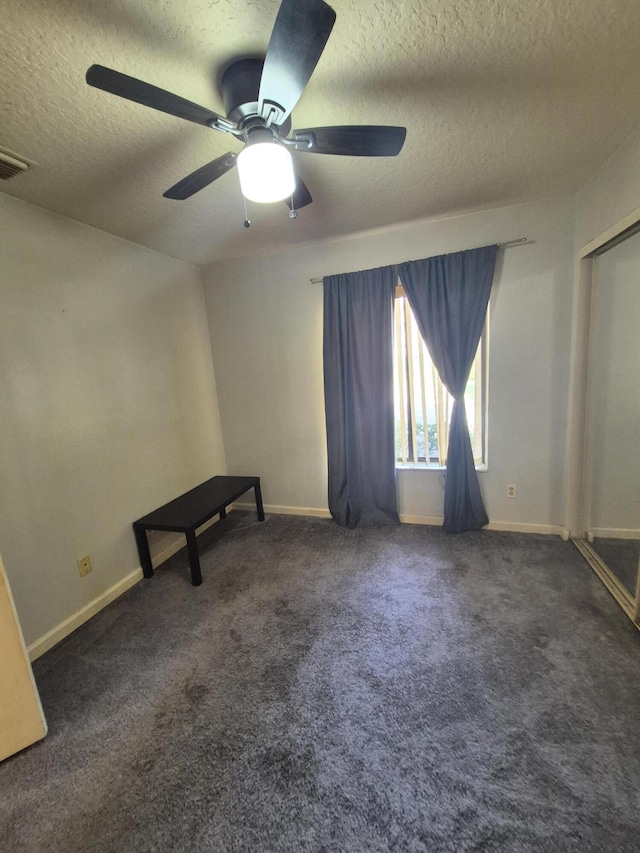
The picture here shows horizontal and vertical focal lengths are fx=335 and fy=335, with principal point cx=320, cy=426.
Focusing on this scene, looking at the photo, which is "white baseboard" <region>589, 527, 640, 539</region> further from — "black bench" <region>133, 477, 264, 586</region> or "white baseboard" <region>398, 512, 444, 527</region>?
"black bench" <region>133, 477, 264, 586</region>

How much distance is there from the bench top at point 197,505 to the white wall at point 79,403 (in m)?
0.10

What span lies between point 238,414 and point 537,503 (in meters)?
2.72

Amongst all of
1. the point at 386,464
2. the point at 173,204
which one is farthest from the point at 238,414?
the point at 173,204

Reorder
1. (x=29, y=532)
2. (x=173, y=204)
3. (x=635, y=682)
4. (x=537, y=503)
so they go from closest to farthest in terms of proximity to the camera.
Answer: (x=635, y=682) → (x=29, y=532) → (x=173, y=204) → (x=537, y=503)

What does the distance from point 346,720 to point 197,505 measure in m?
1.73

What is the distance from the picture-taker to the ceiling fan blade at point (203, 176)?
1284mm

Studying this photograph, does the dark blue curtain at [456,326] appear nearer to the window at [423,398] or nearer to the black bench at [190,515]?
the window at [423,398]

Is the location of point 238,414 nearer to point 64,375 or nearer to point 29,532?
point 64,375

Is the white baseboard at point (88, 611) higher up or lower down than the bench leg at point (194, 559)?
lower down

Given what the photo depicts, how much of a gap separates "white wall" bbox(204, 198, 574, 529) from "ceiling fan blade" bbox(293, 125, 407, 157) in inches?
59.2

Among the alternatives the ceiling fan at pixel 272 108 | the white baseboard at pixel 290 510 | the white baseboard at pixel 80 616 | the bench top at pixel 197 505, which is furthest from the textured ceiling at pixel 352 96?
the white baseboard at pixel 290 510

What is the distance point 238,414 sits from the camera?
11.0ft

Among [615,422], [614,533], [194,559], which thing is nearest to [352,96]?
[615,422]

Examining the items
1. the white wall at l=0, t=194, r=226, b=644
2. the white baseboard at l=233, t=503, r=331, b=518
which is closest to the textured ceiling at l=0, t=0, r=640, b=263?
the white wall at l=0, t=194, r=226, b=644
